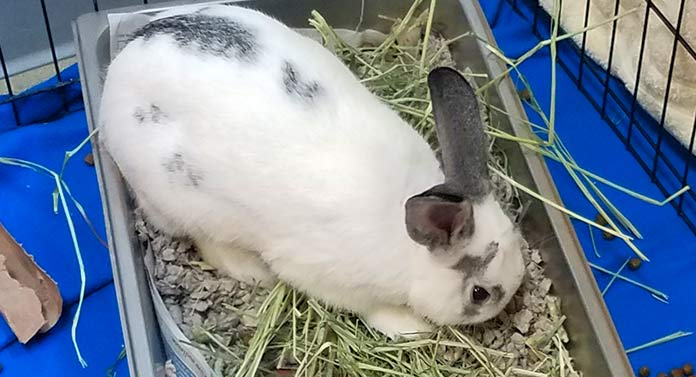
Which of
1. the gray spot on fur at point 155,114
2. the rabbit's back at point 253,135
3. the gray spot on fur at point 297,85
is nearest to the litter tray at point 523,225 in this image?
the rabbit's back at point 253,135

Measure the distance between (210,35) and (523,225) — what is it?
68cm

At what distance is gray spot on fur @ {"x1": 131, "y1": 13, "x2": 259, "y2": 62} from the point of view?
1.70m

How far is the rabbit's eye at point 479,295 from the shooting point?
1598mm

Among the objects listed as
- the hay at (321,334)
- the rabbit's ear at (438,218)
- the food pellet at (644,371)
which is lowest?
the food pellet at (644,371)

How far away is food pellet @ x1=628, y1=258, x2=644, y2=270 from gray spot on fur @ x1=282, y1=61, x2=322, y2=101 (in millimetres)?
737

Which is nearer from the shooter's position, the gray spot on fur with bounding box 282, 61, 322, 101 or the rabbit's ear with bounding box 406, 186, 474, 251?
the rabbit's ear with bounding box 406, 186, 474, 251

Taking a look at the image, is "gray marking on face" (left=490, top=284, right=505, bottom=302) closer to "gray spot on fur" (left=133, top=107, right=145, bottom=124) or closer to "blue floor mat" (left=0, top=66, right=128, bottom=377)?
"gray spot on fur" (left=133, top=107, right=145, bottom=124)

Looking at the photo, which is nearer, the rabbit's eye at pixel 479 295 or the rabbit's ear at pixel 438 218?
the rabbit's ear at pixel 438 218

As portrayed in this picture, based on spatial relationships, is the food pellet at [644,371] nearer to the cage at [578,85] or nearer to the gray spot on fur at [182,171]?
the cage at [578,85]

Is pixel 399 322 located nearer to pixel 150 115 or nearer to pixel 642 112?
pixel 150 115

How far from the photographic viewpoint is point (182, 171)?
Answer: 5.60 feet

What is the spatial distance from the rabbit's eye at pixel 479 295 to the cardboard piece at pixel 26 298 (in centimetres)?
85

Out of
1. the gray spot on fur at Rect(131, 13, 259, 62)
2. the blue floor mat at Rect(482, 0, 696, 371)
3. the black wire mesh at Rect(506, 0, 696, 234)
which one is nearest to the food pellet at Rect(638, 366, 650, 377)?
the blue floor mat at Rect(482, 0, 696, 371)

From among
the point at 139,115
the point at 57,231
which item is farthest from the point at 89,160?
the point at 139,115
